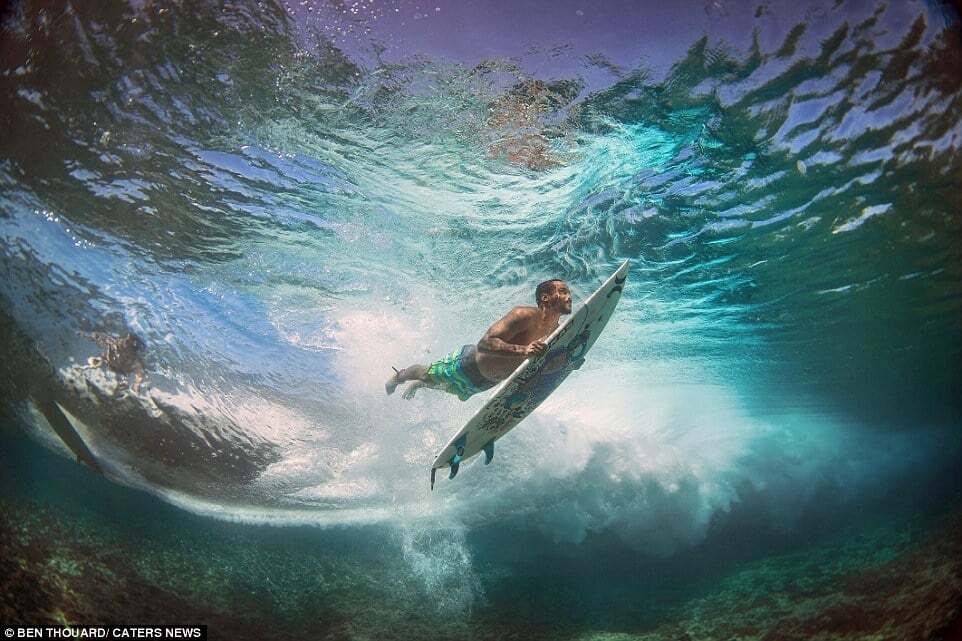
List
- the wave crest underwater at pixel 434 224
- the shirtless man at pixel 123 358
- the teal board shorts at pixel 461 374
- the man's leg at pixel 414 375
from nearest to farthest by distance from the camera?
the wave crest underwater at pixel 434 224, the teal board shorts at pixel 461 374, the man's leg at pixel 414 375, the shirtless man at pixel 123 358

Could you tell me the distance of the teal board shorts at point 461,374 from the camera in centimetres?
623

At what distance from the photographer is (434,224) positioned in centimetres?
873

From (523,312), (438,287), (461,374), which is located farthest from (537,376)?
(438,287)

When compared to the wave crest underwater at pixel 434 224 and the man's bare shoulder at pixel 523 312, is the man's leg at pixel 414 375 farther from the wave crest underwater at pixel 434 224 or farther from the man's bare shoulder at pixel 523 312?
the wave crest underwater at pixel 434 224

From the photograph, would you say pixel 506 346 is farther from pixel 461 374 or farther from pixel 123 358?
pixel 123 358

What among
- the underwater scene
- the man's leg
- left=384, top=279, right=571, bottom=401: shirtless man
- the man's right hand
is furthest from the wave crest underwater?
the man's right hand

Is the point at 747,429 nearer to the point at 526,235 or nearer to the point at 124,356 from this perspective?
the point at 526,235

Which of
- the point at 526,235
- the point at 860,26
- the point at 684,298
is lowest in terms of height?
the point at 684,298

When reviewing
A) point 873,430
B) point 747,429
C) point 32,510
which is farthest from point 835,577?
point 873,430

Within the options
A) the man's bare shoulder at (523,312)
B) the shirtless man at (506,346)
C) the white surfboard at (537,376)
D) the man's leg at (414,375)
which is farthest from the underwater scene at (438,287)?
the man's bare shoulder at (523,312)

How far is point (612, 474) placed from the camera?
49.6 ft

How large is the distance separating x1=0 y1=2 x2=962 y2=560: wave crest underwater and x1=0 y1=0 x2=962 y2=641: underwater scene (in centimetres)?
6

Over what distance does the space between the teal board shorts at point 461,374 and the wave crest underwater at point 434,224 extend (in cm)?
347

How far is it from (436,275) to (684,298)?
7.93m
